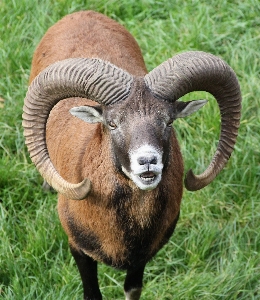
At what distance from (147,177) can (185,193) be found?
2800 millimetres

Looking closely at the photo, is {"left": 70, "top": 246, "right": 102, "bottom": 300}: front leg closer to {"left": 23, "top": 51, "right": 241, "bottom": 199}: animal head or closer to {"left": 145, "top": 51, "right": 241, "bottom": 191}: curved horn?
→ {"left": 23, "top": 51, "right": 241, "bottom": 199}: animal head

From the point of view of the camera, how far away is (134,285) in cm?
714

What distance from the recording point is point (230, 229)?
7.97 meters

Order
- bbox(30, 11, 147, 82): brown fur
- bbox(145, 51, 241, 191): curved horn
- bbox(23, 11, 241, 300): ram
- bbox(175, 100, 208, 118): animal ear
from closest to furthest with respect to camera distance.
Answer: bbox(23, 11, 241, 300): ram < bbox(145, 51, 241, 191): curved horn < bbox(175, 100, 208, 118): animal ear < bbox(30, 11, 147, 82): brown fur

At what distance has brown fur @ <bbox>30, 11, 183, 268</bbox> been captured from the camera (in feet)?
19.8

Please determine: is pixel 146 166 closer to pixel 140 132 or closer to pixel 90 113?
pixel 140 132

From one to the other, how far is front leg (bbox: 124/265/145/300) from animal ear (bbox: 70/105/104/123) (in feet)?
5.52

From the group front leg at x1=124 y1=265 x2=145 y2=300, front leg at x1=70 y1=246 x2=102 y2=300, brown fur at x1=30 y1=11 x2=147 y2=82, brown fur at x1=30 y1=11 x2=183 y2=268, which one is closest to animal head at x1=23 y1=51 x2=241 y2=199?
brown fur at x1=30 y1=11 x2=183 y2=268

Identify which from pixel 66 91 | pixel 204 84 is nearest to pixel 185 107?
pixel 204 84

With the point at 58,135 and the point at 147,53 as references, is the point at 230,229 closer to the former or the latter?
the point at 58,135

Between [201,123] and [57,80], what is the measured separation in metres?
3.15

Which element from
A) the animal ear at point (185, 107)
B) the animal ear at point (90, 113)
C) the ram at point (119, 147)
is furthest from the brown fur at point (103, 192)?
the animal ear at point (185, 107)

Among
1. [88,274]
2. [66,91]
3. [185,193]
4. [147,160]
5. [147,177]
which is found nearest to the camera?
[147,160]

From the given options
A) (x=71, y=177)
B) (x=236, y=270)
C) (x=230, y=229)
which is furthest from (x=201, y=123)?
(x=71, y=177)
